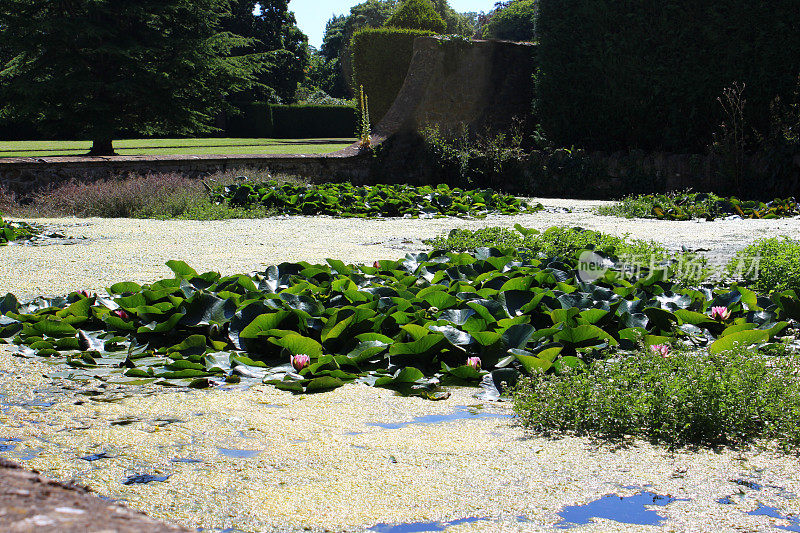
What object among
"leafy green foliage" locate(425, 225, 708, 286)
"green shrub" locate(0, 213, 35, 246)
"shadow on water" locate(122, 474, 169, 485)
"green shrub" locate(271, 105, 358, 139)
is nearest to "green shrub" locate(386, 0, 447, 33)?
"green shrub" locate(271, 105, 358, 139)

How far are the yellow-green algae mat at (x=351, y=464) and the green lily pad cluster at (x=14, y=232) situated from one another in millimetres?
4804

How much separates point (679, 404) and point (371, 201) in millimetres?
7425

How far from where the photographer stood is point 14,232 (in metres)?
7.16

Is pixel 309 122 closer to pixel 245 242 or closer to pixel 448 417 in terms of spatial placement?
pixel 245 242

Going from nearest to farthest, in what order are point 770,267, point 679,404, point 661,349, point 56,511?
point 56,511 → point 679,404 → point 661,349 → point 770,267

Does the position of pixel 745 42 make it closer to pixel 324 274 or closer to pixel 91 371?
pixel 324 274

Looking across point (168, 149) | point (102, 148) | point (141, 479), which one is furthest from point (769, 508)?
point (168, 149)

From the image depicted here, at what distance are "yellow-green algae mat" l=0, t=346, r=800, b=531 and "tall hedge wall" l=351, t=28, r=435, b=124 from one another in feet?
58.0

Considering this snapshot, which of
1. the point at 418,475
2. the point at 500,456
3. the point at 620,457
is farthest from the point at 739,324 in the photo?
the point at 418,475

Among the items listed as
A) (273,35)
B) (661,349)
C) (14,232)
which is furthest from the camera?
(273,35)

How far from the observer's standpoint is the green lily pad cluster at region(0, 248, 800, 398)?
10.1 ft

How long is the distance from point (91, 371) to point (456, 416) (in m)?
1.59

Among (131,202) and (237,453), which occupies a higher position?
Answer: (131,202)

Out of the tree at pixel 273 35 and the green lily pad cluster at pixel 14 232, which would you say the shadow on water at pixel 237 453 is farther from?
the tree at pixel 273 35
